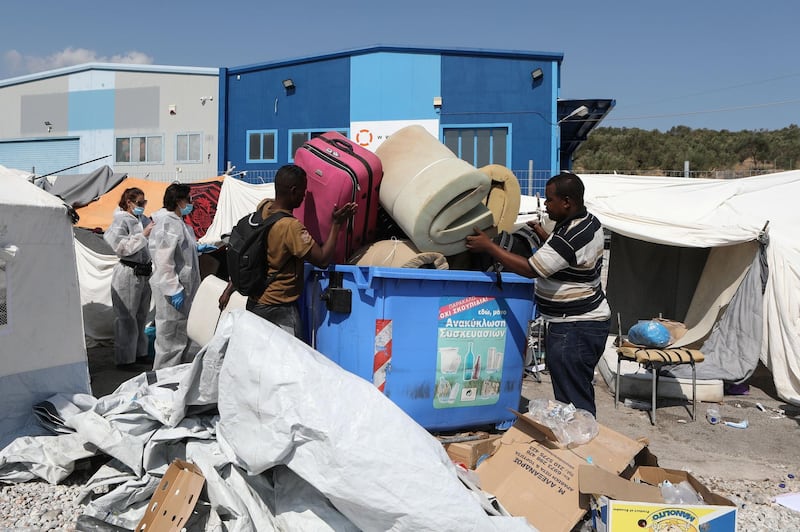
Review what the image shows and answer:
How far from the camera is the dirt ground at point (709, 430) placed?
4.62 metres

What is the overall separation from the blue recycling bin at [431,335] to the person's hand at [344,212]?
0.28m

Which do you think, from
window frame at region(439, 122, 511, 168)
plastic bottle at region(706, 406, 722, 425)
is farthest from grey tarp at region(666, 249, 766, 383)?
window frame at region(439, 122, 511, 168)

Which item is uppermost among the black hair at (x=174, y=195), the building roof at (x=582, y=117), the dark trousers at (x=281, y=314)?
the building roof at (x=582, y=117)

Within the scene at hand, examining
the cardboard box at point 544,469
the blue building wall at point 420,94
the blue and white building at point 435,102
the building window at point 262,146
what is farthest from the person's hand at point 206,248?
the building window at point 262,146

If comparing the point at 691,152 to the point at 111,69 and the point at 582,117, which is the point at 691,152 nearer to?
the point at 582,117

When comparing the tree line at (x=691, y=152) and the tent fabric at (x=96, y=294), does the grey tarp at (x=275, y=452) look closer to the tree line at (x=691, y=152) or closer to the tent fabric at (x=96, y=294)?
the tent fabric at (x=96, y=294)

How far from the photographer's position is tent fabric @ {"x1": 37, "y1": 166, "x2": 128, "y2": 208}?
1035 centimetres

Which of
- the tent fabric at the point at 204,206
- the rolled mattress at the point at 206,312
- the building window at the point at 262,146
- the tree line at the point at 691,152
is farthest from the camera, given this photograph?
the tree line at the point at 691,152

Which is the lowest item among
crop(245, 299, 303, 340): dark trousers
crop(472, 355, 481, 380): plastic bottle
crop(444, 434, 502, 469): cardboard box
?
crop(444, 434, 502, 469): cardboard box

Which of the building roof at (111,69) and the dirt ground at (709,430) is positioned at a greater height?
the building roof at (111,69)

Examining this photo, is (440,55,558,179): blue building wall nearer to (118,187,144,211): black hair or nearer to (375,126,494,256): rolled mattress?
(118,187,144,211): black hair

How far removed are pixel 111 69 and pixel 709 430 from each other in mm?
22043

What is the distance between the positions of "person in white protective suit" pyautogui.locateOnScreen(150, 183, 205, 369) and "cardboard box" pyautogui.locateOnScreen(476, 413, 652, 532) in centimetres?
338

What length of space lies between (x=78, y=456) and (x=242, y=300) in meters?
1.59
